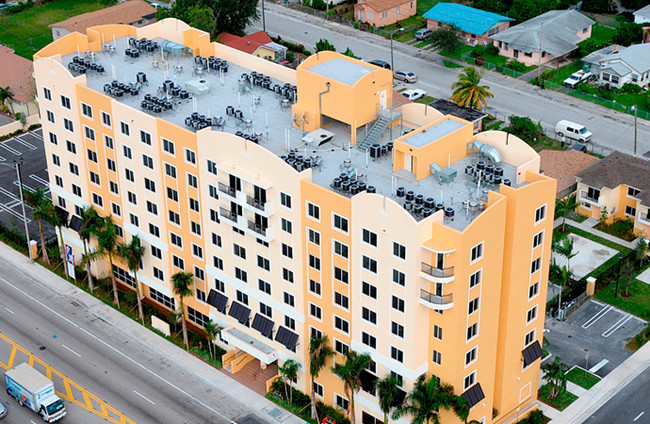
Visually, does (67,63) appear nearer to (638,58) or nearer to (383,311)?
(383,311)

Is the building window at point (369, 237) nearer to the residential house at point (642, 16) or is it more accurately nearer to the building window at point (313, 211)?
the building window at point (313, 211)

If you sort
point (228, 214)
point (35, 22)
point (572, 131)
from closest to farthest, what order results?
1. point (228, 214)
2. point (572, 131)
3. point (35, 22)

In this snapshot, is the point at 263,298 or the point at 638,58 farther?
the point at 638,58

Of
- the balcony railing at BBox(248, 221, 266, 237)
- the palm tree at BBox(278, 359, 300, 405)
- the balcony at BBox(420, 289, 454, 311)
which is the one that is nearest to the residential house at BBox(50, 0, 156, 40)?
the balcony railing at BBox(248, 221, 266, 237)

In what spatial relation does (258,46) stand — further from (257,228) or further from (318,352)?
(318,352)

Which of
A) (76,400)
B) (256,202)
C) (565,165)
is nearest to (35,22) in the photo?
(565,165)

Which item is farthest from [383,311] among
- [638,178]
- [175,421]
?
[638,178]

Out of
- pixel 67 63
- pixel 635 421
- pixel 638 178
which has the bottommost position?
pixel 635 421
